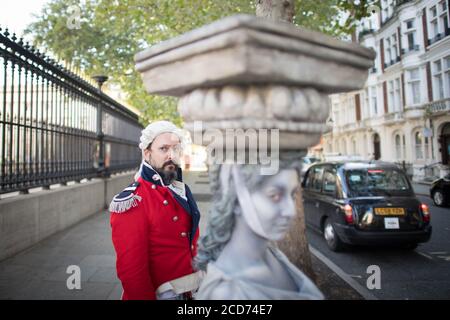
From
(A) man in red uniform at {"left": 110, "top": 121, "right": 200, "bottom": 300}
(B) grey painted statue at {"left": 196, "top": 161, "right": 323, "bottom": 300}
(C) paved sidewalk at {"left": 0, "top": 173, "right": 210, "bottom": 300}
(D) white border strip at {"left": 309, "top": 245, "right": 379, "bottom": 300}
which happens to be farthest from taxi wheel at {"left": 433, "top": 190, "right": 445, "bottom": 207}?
(B) grey painted statue at {"left": 196, "top": 161, "right": 323, "bottom": 300}

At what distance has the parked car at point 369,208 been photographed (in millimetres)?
5219

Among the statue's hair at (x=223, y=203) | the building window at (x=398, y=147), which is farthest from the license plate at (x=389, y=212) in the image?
the building window at (x=398, y=147)

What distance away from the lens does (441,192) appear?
1006 cm

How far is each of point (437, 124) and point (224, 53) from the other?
23323 mm

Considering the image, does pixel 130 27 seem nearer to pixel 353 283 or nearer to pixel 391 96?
pixel 353 283

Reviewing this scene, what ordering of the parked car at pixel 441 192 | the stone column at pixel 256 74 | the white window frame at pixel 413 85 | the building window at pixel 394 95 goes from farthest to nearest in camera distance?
the building window at pixel 394 95 < the white window frame at pixel 413 85 < the parked car at pixel 441 192 < the stone column at pixel 256 74

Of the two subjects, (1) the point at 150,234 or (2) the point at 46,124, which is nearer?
(1) the point at 150,234

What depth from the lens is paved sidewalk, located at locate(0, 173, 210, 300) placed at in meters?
3.35

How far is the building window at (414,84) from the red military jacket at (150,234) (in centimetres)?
2532

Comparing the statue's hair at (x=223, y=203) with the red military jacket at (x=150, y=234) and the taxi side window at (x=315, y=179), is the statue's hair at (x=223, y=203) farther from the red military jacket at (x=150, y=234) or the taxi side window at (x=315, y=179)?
the taxi side window at (x=315, y=179)

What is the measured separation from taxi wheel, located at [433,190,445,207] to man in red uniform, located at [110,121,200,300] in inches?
424

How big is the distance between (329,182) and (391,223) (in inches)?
55.6

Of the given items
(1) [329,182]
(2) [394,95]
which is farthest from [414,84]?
(1) [329,182]

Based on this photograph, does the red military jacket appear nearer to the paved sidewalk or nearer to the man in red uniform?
the man in red uniform
